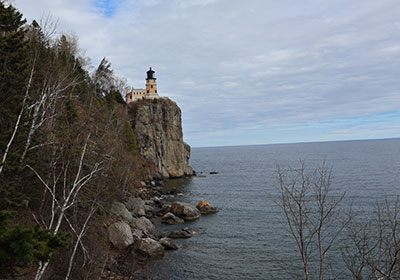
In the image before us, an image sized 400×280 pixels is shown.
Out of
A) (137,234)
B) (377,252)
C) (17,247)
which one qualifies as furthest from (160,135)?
(17,247)

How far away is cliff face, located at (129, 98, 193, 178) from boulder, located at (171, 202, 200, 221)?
104 ft

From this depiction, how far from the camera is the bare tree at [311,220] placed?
884 cm

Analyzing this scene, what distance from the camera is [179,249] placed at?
2423 cm

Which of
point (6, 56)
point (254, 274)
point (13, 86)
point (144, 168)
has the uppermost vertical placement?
point (6, 56)

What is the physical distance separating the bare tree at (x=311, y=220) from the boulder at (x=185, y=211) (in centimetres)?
1064

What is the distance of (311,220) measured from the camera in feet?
90.2

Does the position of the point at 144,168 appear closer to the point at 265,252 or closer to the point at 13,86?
the point at 265,252

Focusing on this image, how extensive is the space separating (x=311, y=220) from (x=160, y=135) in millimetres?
49468

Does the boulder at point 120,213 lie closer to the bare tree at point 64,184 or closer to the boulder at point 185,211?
the boulder at point 185,211

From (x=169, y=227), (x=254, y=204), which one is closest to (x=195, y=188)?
(x=254, y=204)

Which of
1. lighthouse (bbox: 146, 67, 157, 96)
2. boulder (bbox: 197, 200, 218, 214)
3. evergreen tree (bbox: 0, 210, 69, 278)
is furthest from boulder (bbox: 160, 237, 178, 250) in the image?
lighthouse (bbox: 146, 67, 157, 96)

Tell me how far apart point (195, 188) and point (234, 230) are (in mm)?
26953

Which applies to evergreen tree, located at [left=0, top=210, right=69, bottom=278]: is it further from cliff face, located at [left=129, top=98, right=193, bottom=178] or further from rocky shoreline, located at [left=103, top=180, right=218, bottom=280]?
cliff face, located at [left=129, top=98, right=193, bottom=178]

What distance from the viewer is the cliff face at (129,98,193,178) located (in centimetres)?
6844
